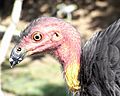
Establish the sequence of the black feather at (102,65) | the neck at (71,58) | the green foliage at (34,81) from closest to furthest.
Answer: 1. the black feather at (102,65)
2. the neck at (71,58)
3. the green foliage at (34,81)

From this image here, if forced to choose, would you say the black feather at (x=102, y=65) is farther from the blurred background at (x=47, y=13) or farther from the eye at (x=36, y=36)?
the blurred background at (x=47, y=13)

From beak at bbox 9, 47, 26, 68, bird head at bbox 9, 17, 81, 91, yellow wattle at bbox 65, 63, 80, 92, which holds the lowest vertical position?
yellow wattle at bbox 65, 63, 80, 92

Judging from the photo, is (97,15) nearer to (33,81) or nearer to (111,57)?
(33,81)

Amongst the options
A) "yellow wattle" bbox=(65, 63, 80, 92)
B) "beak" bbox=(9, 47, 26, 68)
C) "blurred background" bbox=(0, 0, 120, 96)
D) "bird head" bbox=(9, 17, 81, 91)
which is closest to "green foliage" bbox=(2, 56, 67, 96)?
"blurred background" bbox=(0, 0, 120, 96)

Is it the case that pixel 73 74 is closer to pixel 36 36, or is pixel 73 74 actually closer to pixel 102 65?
pixel 102 65

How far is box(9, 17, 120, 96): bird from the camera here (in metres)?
3.95

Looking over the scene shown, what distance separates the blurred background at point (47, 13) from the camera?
8070 mm

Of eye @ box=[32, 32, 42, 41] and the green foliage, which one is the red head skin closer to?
eye @ box=[32, 32, 42, 41]

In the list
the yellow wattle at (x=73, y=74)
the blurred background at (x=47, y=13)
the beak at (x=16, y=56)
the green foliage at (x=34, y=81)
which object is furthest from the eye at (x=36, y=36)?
the green foliage at (x=34, y=81)

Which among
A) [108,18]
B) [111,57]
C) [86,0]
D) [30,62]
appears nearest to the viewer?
[111,57]

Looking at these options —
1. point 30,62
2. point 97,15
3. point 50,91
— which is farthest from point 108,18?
point 50,91

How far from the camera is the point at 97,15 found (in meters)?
10.9

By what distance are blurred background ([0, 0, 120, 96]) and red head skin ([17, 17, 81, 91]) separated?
140 centimetres

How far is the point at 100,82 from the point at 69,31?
502 mm
